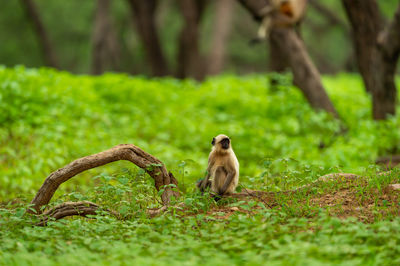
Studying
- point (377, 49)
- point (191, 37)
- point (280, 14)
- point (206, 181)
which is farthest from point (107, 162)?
point (191, 37)

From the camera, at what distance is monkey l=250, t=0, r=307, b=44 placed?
11422mm

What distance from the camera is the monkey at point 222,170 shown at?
602 centimetres

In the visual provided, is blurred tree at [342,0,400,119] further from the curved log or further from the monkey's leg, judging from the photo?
the curved log

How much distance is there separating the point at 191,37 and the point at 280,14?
772 cm

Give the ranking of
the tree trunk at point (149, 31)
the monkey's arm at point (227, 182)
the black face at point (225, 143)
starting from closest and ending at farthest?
the monkey's arm at point (227, 182), the black face at point (225, 143), the tree trunk at point (149, 31)

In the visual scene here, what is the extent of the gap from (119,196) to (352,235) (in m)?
2.58

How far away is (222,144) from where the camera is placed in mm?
6086

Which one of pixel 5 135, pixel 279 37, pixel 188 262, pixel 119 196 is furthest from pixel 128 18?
pixel 188 262

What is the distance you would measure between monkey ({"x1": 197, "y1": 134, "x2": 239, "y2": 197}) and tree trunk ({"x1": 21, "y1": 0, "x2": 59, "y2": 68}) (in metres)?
19.4

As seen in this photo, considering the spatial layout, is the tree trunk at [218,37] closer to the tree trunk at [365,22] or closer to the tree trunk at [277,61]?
the tree trunk at [277,61]

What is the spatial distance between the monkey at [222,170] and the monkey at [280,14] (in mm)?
5477

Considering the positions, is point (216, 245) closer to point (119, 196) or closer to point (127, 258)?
point (127, 258)

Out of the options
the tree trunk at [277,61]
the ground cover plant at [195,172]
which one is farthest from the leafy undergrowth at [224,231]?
the tree trunk at [277,61]

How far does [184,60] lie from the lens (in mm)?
20469
